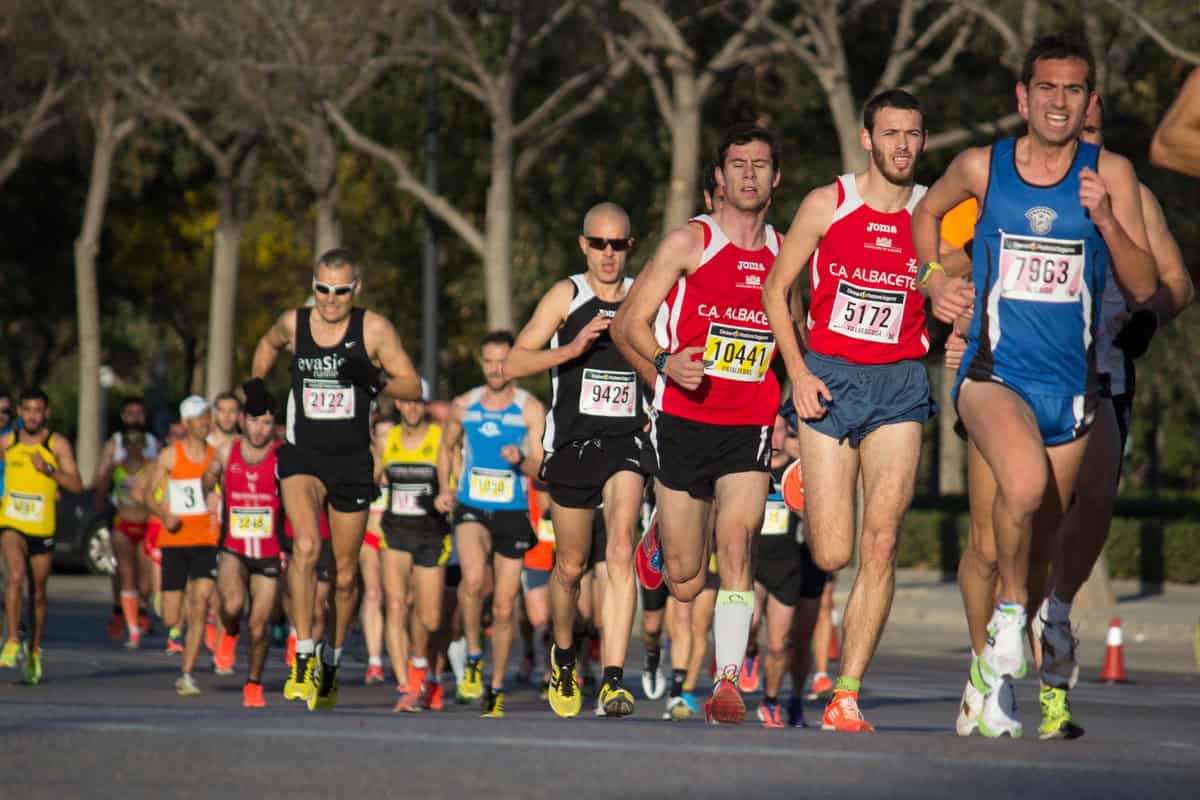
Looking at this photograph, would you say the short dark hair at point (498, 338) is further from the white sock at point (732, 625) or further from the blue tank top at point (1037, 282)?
the blue tank top at point (1037, 282)

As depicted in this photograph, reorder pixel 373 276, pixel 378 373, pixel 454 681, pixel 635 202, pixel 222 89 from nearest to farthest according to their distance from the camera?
pixel 378 373 < pixel 454 681 < pixel 222 89 < pixel 635 202 < pixel 373 276

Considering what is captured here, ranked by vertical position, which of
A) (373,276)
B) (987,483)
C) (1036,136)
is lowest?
(987,483)

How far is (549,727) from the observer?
8281 mm

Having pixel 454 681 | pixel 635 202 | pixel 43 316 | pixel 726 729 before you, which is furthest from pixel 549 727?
pixel 43 316

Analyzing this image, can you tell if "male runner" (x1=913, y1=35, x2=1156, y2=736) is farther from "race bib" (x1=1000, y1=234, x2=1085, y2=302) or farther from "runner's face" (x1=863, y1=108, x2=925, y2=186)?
"runner's face" (x1=863, y1=108, x2=925, y2=186)

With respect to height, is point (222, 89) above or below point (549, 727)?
above

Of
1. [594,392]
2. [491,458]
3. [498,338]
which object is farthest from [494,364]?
[594,392]

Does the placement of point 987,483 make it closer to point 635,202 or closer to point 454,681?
point 454,681

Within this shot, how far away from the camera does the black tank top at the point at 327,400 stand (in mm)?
13016

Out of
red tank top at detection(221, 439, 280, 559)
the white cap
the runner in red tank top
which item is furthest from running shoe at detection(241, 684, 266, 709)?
the runner in red tank top

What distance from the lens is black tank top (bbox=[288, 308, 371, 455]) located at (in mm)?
13016

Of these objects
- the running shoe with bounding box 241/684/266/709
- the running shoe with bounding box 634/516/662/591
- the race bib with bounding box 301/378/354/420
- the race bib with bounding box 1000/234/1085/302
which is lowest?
the running shoe with bounding box 241/684/266/709

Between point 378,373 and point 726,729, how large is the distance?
187 inches

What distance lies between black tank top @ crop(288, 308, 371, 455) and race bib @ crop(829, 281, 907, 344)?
12.9 ft
